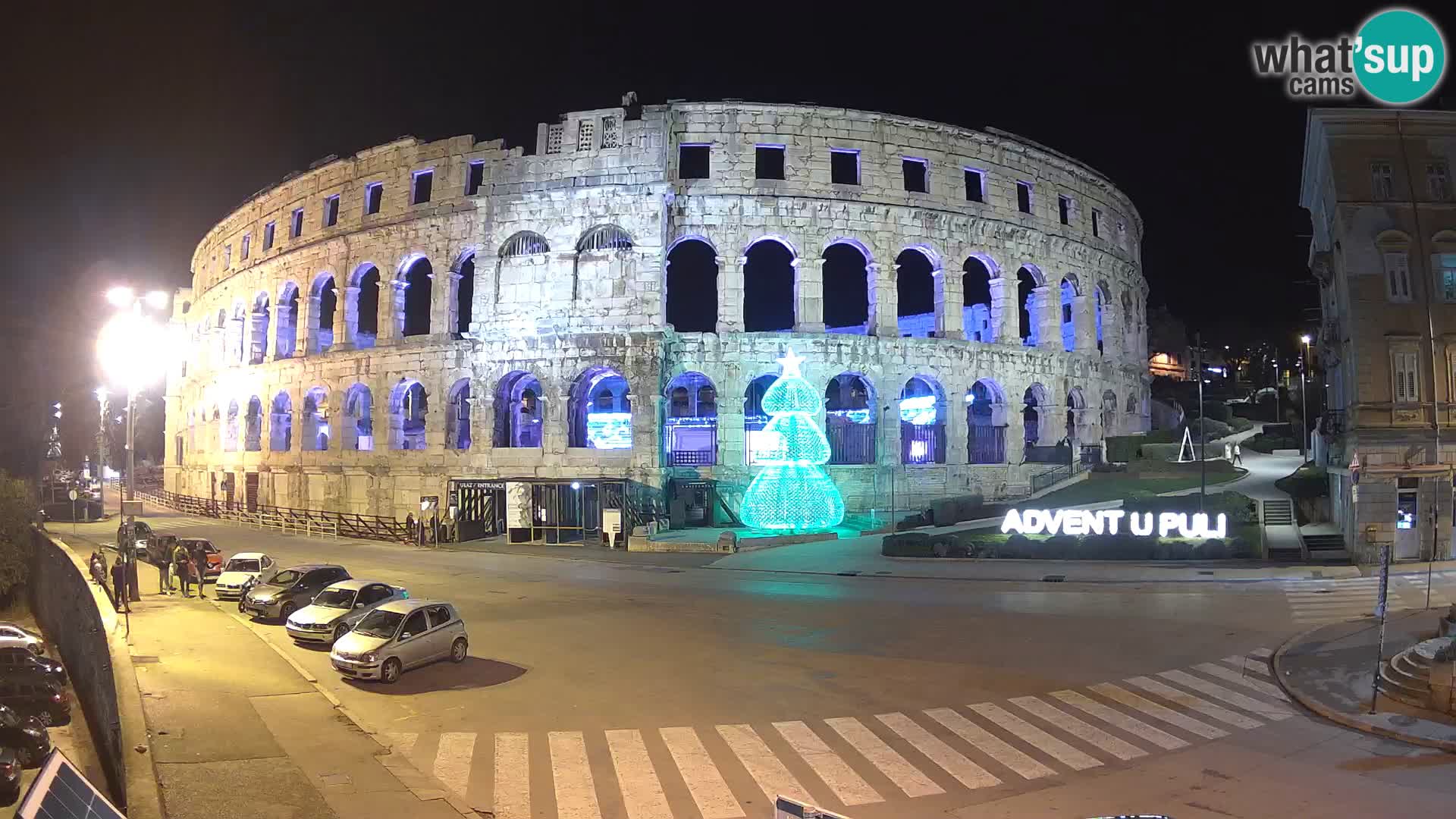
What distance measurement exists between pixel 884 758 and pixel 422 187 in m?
47.6

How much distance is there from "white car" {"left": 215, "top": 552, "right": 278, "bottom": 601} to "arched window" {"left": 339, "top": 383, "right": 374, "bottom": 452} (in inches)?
844

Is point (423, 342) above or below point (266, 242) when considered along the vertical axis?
below

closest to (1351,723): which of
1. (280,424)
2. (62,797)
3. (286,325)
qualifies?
(62,797)

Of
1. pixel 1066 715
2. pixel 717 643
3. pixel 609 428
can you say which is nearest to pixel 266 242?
pixel 609 428

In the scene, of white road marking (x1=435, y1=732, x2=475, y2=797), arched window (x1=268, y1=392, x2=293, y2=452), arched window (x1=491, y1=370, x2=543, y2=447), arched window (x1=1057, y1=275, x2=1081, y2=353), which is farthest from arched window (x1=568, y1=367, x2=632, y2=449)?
white road marking (x1=435, y1=732, x2=475, y2=797)

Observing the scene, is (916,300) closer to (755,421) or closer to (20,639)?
(755,421)

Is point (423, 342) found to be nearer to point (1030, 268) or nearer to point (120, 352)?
point (120, 352)

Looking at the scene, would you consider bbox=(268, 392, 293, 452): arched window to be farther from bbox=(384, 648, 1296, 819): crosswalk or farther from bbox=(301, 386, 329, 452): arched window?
bbox=(384, 648, 1296, 819): crosswalk

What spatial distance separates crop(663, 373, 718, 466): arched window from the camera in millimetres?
42031

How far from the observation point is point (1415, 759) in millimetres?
11602

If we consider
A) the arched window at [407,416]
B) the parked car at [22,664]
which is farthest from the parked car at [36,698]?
the arched window at [407,416]

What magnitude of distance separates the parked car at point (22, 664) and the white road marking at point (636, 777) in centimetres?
1892

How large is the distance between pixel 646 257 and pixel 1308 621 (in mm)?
29081

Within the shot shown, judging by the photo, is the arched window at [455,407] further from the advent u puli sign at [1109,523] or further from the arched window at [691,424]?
the advent u puli sign at [1109,523]
